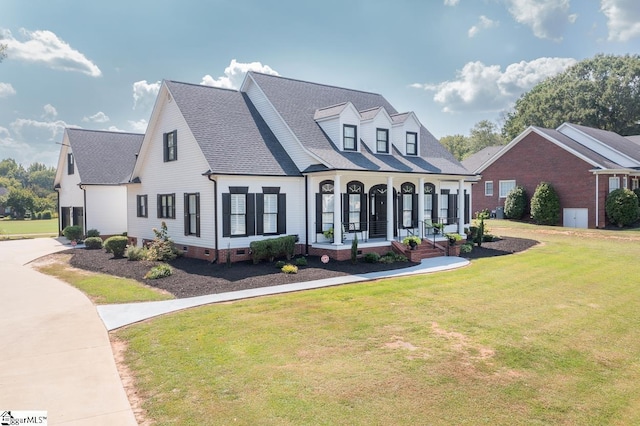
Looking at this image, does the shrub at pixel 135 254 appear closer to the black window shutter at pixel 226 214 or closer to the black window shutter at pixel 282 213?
the black window shutter at pixel 226 214

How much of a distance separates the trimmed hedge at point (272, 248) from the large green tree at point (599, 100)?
51489mm

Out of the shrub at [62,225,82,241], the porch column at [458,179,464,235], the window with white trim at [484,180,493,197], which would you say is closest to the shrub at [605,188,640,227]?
the window with white trim at [484,180,493,197]

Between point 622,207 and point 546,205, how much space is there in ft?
15.7

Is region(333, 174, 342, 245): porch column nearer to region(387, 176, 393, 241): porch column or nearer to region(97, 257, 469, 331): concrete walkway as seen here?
region(387, 176, 393, 241): porch column

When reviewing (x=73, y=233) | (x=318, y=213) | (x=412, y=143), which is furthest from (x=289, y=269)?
(x=73, y=233)

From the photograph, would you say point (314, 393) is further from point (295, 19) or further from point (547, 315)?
point (295, 19)

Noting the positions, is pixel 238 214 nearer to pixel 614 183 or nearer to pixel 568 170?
pixel 568 170

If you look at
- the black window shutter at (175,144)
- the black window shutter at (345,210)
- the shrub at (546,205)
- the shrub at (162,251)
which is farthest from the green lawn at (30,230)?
the shrub at (546,205)

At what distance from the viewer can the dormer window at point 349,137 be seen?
2178 centimetres

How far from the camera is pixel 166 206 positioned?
2225 cm

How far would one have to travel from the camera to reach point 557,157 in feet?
113

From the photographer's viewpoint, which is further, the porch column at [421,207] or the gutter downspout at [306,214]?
the porch column at [421,207]

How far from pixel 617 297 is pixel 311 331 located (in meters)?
9.47

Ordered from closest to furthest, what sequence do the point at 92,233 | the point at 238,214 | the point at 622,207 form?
the point at 238,214 → the point at 92,233 → the point at 622,207
